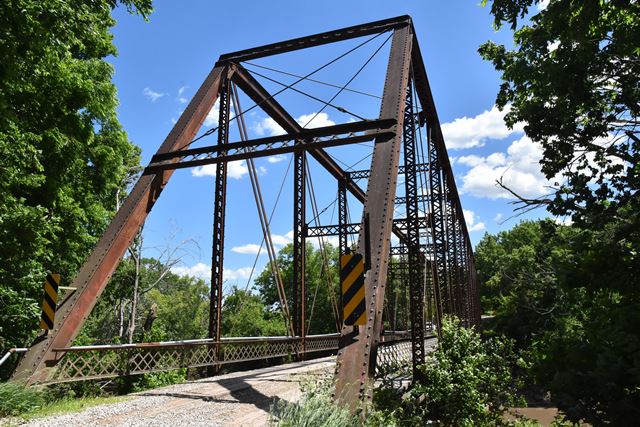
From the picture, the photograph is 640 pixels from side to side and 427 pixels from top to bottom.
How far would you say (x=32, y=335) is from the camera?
12.2 meters

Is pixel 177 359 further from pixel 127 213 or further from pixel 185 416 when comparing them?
pixel 185 416

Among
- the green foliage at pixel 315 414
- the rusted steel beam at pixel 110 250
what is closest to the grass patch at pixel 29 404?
the rusted steel beam at pixel 110 250

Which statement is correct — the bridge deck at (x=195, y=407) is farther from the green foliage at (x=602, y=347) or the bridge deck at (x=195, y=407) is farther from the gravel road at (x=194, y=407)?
the green foliage at (x=602, y=347)

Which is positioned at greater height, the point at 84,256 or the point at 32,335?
the point at 84,256

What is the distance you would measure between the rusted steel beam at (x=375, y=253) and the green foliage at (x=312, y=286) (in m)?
32.6

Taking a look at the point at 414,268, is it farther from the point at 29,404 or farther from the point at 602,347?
the point at 29,404

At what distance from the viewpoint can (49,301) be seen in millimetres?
7148

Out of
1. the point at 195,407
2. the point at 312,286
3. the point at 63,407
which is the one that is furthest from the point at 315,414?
the point at 312,286

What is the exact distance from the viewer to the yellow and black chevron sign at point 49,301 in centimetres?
701

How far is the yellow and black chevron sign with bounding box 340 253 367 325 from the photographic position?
5.57 metres

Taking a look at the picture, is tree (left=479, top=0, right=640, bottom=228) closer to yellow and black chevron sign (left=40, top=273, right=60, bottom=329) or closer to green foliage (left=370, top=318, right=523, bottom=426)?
green foliage (left=370, top=318, right=523, bottom=426)

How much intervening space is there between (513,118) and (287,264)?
44.4 m

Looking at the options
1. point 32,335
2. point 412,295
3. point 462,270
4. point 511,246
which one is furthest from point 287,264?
point 412,295

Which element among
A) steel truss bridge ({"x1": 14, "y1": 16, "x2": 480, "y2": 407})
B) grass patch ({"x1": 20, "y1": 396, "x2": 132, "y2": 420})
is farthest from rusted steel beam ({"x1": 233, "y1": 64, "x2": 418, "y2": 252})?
grass patch ({"x1": 20, "y1": 396, "x2": 132, "y2": 420})
